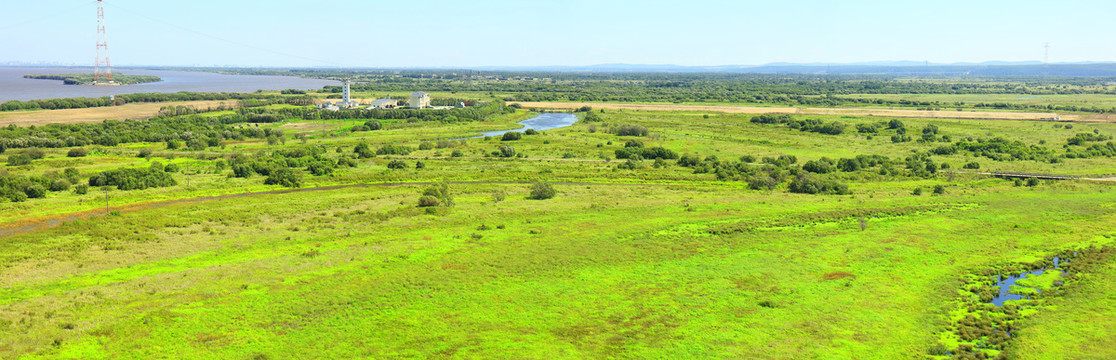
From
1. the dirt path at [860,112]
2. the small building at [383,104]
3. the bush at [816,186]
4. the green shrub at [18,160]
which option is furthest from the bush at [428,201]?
the dirt path at [860,112]

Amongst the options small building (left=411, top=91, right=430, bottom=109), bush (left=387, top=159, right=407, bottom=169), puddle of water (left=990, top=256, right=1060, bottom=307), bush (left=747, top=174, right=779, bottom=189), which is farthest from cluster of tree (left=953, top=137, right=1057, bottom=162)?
small building (left=411, top=91, right=430, bottom=109)

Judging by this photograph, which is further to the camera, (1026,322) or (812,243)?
(812,243)

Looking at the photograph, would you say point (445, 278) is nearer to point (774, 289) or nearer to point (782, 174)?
point (774, 289)

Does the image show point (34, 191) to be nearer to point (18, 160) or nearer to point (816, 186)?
point (18, 160)

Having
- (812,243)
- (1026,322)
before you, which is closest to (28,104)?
(812,243)

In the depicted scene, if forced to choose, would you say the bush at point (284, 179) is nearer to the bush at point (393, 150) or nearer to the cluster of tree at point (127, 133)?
the bush at point (393, 150)

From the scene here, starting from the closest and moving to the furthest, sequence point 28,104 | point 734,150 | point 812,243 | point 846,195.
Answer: point 812,243
point 846,195
point 734,150
point 28,104

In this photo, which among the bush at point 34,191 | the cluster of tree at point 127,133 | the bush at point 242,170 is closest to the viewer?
the bush at point 34,191
